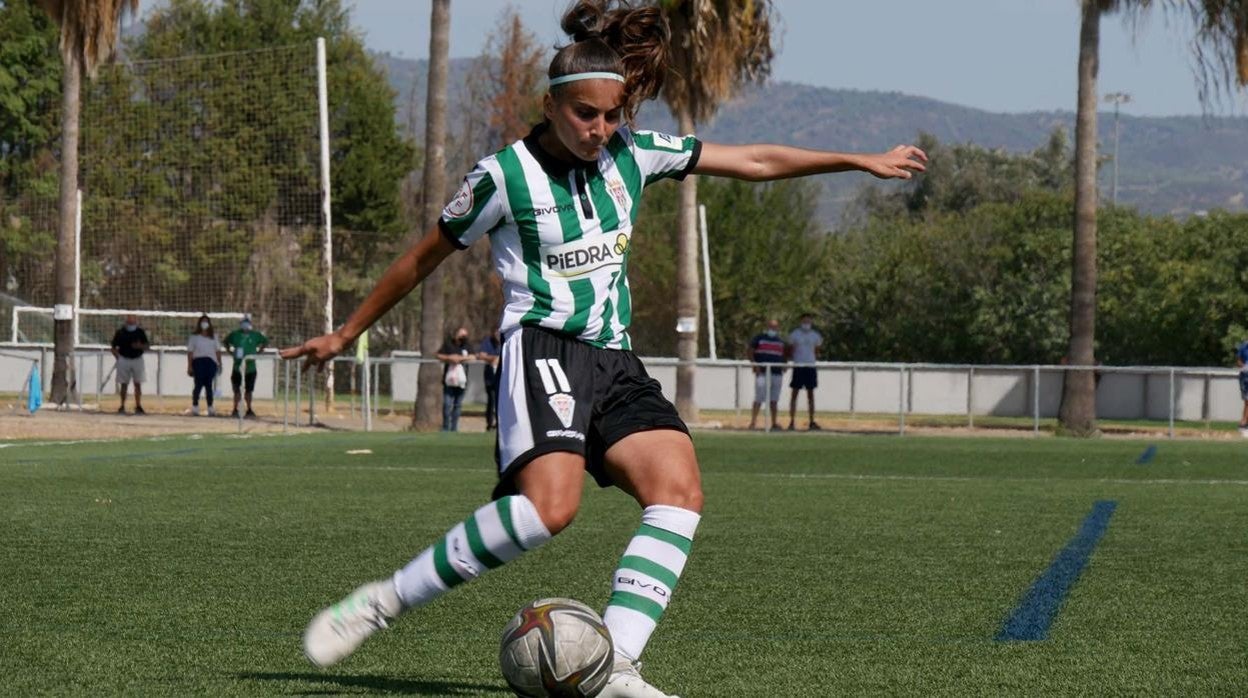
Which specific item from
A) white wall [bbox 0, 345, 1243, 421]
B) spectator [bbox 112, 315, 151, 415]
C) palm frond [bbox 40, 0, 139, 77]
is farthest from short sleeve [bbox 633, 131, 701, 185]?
palm frond [bbox 40, 0, 139, 77]

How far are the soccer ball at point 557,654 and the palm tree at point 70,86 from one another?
27296 millimetres

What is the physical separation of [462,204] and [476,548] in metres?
0.98

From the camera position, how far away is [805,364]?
2791cm

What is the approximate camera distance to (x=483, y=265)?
174 ft

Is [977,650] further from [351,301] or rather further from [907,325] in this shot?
[907,325]

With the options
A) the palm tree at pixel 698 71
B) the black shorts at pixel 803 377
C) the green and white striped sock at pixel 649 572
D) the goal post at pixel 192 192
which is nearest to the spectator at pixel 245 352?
the palm tree at pixel 698 71

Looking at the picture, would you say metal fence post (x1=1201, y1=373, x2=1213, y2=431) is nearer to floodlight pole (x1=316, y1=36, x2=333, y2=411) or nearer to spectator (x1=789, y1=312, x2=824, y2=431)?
spectator (x1=789, y1=312, x2=824, y2=431)

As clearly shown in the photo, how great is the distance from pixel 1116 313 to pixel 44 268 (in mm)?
28777

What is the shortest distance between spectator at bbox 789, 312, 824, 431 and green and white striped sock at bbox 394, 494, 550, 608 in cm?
2294

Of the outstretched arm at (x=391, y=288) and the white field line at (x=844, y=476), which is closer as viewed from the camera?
the outstretched arm at (x=391, y=288)

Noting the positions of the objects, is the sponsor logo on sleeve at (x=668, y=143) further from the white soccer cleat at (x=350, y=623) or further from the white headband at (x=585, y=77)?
the white soccer cleat at (x=350, y=623)

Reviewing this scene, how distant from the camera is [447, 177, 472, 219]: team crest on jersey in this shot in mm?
5191

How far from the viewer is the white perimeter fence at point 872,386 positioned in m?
29.8

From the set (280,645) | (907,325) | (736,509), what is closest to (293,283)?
(907,325)
